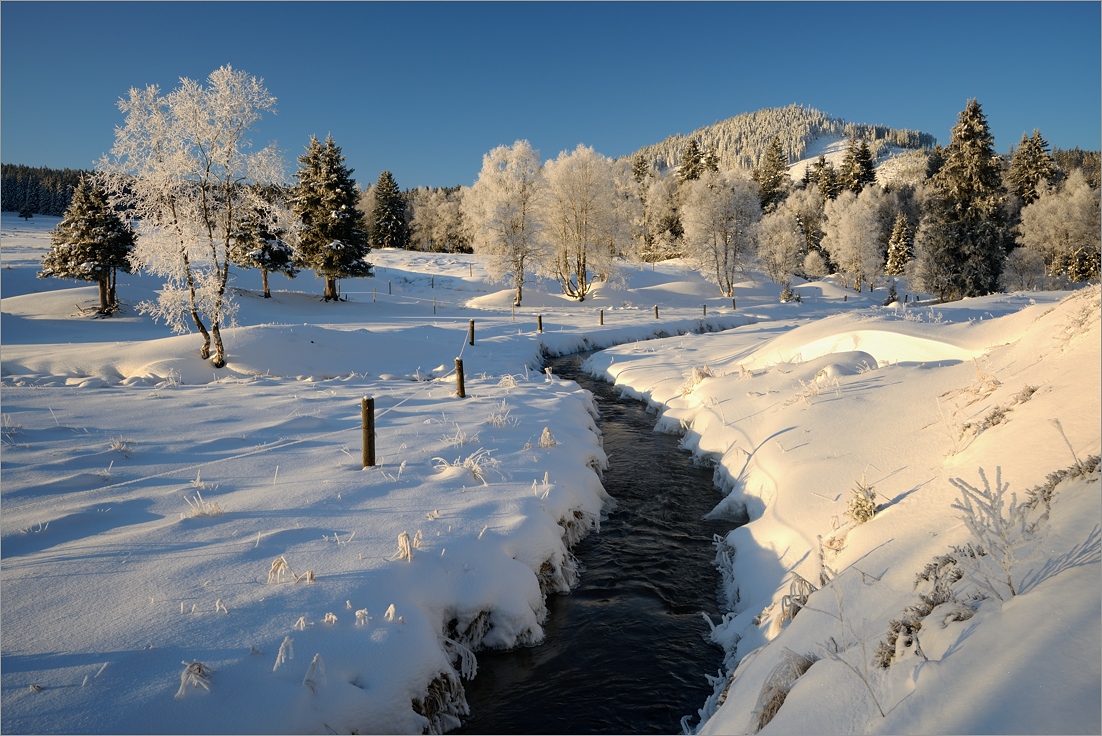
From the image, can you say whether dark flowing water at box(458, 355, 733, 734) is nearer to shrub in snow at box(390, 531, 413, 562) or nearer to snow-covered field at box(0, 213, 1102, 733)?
snow-covered field at box(0, 213, 1102, 733)

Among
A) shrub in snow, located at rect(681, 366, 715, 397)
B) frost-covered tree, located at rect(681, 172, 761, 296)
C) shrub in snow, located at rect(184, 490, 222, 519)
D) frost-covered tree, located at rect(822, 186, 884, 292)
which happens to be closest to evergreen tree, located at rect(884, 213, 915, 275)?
frost-covered tree, located at rect(822, 186, 884, 292)

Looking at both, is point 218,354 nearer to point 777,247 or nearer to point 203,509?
point 203,509

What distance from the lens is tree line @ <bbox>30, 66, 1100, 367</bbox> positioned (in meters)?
15.0

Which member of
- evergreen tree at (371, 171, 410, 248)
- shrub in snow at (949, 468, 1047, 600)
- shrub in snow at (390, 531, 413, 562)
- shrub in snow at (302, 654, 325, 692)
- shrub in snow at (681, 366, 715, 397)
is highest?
evergreen tree at (371, 171, 410, 248)

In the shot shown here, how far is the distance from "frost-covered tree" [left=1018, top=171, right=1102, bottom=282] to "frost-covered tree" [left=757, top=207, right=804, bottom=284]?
18.8 meters

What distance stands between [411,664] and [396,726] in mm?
409

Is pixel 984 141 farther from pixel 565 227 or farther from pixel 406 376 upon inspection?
pixel 406 376

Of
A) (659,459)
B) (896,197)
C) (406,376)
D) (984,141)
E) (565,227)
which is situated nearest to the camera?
(659,459)

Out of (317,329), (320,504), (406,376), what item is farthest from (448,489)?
(317,329)

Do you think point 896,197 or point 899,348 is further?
point 896,197

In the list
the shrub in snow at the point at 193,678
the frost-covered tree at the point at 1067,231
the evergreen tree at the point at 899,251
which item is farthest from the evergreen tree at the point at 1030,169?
the shrub in snow at the point at 193,678

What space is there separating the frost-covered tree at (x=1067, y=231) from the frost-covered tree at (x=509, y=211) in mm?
43745

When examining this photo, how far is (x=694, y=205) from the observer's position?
149 ft

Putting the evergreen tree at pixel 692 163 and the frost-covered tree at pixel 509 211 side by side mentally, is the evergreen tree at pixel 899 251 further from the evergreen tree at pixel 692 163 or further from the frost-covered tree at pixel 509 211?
the frost-covered tree at pixel 509 211
